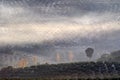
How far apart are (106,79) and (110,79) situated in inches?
103

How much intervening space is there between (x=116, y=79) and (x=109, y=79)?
3.54 metres

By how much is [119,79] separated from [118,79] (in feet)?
3.83

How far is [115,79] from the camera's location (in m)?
153

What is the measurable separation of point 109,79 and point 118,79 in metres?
4.46

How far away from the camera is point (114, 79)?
15388 cm

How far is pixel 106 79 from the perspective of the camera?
501 feet

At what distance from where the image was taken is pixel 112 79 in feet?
499

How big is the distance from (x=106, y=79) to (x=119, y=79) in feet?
20.9

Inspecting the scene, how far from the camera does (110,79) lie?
15400cm

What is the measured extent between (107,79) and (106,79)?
2.51ft

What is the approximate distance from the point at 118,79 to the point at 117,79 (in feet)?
1.64

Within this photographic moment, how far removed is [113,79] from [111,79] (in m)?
1.01

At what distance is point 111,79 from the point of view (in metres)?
153

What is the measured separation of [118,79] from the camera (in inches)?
6024
